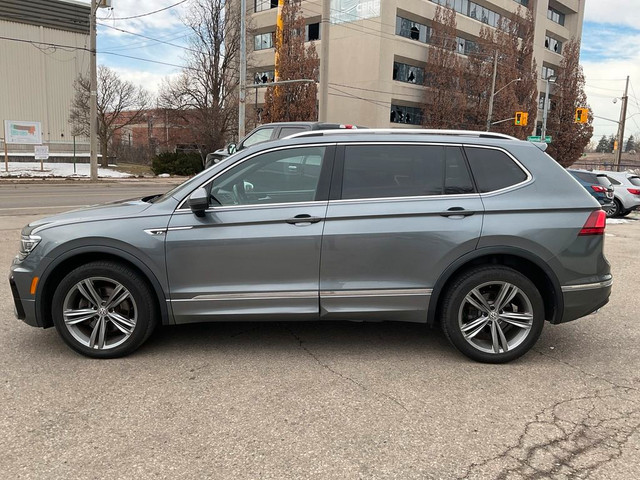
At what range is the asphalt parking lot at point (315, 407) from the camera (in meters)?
2.75

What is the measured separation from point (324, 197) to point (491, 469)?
2183 mm

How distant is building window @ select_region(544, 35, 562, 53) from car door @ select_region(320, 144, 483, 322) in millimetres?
62718

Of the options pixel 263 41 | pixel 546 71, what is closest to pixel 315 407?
pixel 263 41

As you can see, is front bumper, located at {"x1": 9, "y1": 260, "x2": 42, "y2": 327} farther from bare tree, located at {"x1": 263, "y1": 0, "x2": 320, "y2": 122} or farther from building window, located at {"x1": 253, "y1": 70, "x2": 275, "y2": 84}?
building window, located at {"x1": 253, "y1": 70, "x2": 275, "y2": 84}

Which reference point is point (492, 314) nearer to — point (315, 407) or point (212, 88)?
point (315, 407)

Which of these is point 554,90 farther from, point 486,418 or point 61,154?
point 486,418

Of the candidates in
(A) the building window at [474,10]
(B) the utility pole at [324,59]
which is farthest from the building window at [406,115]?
(B) the utility pole at [324,59]

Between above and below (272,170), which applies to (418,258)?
below

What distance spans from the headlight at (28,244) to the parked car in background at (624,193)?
1680 cm

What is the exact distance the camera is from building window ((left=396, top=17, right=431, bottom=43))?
41.9 m

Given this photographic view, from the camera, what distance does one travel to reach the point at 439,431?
122 inches

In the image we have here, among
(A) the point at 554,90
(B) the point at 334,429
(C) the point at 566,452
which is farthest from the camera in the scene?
(A) the point at 554,90

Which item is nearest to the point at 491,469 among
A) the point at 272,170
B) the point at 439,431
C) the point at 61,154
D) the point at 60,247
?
the point at 439,431

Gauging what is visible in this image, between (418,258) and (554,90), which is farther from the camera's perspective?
(554,90)
